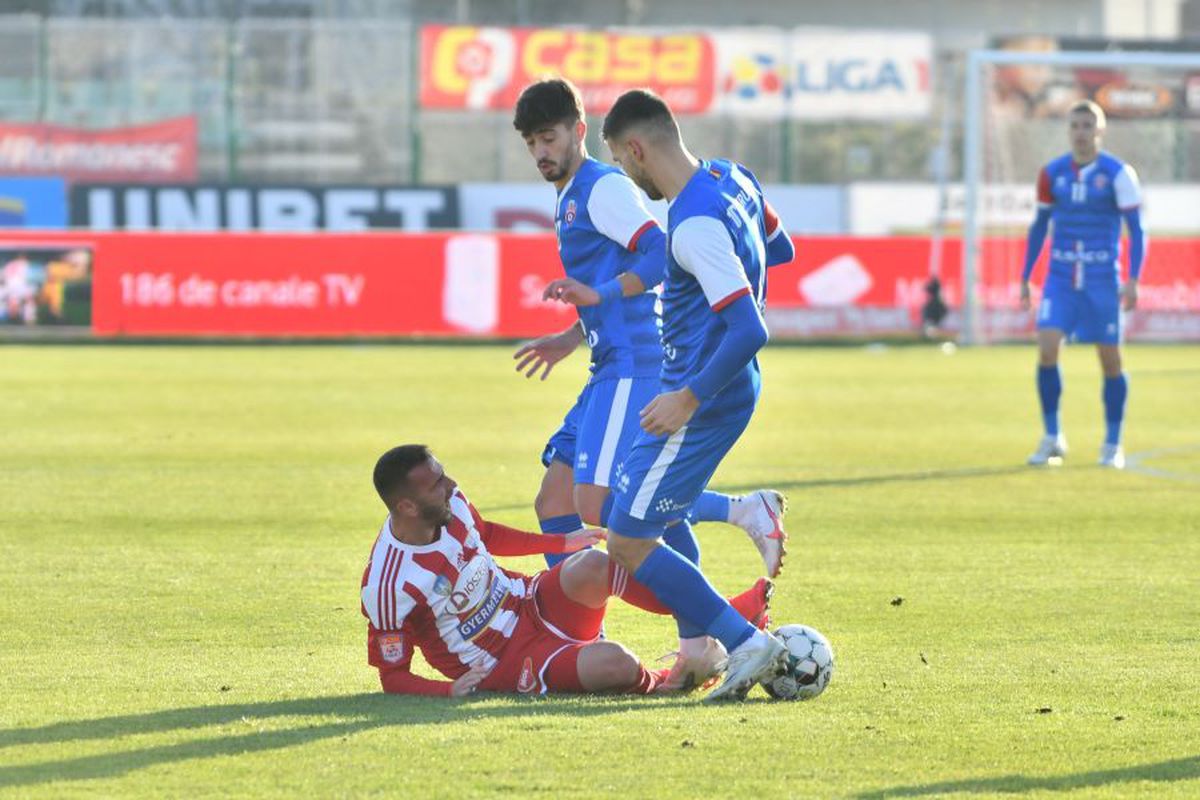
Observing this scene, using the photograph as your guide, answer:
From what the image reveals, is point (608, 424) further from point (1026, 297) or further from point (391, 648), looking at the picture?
point (1026, 297)

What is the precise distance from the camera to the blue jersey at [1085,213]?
46.6ft

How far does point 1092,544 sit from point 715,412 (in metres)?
4.52

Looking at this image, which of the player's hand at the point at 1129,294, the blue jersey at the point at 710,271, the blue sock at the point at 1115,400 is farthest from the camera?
the blue sock at the point at 1115,400

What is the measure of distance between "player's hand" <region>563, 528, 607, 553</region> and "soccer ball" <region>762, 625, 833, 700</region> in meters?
0.76

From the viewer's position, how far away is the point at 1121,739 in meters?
5.79

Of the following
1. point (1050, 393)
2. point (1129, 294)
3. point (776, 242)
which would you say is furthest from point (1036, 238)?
point (776, 242)

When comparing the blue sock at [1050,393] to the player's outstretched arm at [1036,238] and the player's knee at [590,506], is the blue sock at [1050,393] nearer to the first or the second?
the player's outstretched arm at [1036,238]

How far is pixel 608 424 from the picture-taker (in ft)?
23.9

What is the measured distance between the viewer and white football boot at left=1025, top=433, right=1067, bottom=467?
1410 cm

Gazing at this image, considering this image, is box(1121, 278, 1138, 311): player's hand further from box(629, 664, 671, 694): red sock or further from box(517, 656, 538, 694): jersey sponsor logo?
box(517, 656, 538, 694): jersey sponsor logo

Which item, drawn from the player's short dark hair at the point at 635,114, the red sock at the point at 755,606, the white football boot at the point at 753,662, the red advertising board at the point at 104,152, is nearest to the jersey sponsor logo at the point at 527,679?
the white football boot at the point at 753,662

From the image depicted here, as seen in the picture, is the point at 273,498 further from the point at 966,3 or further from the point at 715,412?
the point at 966,3

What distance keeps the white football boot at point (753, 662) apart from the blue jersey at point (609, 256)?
1.47 meters

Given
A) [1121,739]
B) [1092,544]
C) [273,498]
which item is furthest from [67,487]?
[1121,739]
